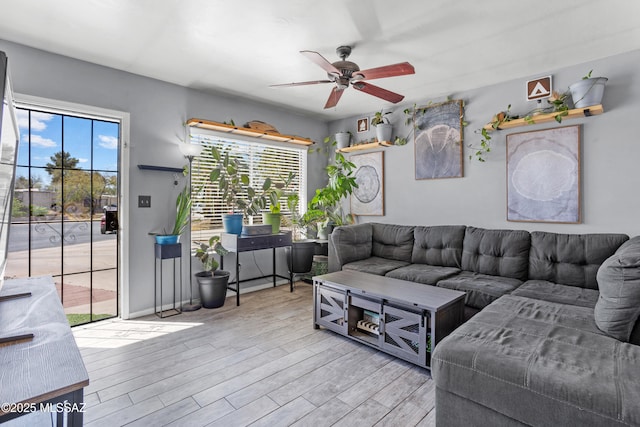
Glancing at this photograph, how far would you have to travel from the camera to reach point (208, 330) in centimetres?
302

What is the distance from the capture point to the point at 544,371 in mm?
1397

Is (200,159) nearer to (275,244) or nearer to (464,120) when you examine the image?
(275,244)

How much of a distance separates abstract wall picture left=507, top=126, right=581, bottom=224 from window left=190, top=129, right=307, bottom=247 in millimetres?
2908

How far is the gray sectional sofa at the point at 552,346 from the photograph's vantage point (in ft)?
4.25

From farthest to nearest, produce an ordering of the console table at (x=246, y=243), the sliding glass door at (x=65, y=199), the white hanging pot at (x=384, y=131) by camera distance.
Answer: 1. the white hanging pot at (x=384, y=131)
2. the console table at (x=246, y=243)
3. the sliding glass door at (x=65, y=199)

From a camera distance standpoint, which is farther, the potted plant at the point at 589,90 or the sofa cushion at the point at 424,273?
the sofa cushion at the point at 424,273

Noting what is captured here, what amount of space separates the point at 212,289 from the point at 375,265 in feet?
6.04

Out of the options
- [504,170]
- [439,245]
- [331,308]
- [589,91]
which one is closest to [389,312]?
[331,308]

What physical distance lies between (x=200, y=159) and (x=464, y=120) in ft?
10.5

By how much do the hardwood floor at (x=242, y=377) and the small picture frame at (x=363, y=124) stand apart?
9.48ft

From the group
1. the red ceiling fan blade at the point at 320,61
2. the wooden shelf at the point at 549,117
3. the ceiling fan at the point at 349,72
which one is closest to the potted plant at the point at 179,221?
the ceiling fan at the point at 349,72

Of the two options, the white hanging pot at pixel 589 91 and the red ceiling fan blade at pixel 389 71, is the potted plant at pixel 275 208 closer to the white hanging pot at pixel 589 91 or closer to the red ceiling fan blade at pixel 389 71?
the red ceiling fan blade at pixel 389 71

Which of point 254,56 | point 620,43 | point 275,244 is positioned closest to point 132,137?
point 254,56

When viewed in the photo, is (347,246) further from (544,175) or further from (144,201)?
(144,201)
